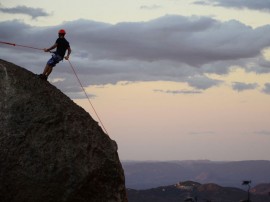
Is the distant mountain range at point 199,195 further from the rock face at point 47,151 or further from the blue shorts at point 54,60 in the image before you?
the rock face at point 47,151

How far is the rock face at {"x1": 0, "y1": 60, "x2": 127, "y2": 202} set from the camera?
1373 centimetres

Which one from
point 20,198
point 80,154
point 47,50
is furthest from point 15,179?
point 47,50

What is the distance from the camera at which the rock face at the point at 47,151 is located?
13734 mm

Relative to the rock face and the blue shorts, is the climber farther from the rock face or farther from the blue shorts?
the rock face

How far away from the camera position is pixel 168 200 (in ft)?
600

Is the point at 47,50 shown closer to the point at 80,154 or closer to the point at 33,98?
the point at 33,98

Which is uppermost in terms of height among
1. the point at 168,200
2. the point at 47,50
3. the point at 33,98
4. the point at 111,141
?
the point at 47,50

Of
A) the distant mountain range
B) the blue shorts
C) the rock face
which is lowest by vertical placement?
the distant mountain range

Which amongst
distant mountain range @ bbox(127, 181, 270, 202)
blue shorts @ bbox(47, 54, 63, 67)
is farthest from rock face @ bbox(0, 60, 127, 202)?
distant mountain range @ bbox(127, 181, 270, 202)

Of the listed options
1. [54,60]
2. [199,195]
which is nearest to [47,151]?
[54,60]

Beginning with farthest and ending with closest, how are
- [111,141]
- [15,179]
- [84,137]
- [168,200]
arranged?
[168,200] < [111,141] < [84,137] < [15,179]

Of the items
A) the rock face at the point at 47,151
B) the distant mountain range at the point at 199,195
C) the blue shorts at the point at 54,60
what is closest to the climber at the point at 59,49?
the blue shorts at the point at 54,60

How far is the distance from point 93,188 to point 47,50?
5.30 metres

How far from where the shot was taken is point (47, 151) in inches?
548
